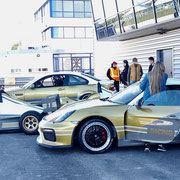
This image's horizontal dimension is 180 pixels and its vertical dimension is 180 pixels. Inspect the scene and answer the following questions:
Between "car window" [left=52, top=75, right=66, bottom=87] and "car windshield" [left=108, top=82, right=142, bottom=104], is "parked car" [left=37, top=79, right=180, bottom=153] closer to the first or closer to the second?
"car windshield" [left=108, top=82, right=142, bottom=104]

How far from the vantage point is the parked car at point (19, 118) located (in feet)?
22.5

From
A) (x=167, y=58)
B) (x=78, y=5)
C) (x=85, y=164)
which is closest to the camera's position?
(x=85, y=164)

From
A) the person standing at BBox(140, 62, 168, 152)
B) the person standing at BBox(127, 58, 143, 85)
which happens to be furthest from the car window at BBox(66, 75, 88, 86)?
the person standing at BBox(140, 62, 168, 152)

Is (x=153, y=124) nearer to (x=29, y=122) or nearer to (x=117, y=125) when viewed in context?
(x=117, y=125)

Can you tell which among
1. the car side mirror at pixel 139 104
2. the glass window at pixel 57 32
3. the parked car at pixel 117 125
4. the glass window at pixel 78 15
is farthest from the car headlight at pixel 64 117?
the glass window at pixel 78 15

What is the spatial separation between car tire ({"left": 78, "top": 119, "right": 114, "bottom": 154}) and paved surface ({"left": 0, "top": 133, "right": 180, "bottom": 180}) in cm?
15

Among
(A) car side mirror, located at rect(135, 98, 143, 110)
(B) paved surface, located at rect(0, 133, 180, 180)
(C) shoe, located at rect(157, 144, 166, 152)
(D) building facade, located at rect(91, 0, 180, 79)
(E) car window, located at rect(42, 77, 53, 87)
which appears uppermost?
(D) building facade, located at rect(91, 0, 180, 79)

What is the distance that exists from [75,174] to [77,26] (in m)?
34.3

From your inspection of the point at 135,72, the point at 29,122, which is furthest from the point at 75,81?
the point at 29,122

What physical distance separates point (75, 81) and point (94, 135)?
465 cm

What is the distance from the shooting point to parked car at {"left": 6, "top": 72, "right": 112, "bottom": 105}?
923cm

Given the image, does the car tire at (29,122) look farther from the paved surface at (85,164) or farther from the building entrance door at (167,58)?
the building entrance door at (167,58)

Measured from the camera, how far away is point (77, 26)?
37125 mm

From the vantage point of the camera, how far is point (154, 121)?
16.2ft
